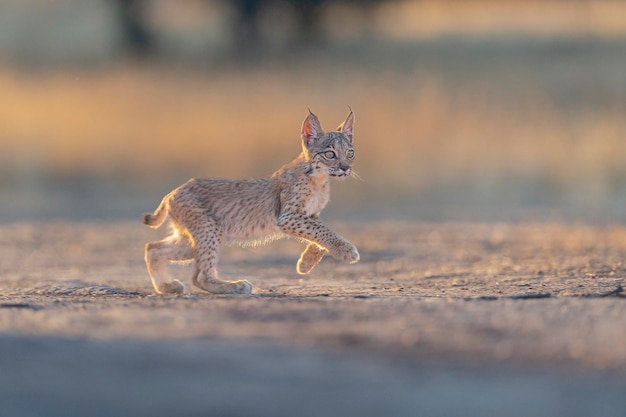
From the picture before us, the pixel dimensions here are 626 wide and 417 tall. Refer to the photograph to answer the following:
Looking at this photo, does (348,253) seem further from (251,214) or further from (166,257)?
(166,257)

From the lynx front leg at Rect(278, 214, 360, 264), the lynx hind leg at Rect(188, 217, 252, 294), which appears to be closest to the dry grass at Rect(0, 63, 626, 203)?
the lynx front leg at Rect(278, 214, 360, 264)

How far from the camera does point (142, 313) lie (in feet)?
25.4

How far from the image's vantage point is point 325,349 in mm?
6715

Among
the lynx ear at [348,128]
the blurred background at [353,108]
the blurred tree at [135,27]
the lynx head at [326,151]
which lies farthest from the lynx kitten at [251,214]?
the blurred tree at [135,27]

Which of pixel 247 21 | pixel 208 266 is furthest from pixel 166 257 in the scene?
pixel 247 21

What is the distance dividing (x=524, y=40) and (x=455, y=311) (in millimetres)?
22259

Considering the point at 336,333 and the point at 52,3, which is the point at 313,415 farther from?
the point at 52,3

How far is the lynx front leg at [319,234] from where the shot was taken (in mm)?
9398

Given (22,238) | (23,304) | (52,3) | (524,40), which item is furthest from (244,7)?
(23,304)

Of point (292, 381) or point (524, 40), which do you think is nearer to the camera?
point (292, 381)

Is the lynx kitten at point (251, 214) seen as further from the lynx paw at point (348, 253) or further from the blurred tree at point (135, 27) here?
the blurred tree at point (135, 27)

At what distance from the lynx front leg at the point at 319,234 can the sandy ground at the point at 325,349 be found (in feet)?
1.15

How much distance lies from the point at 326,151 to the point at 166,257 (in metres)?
1.41

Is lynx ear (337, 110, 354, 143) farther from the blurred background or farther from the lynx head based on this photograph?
the blurred background
